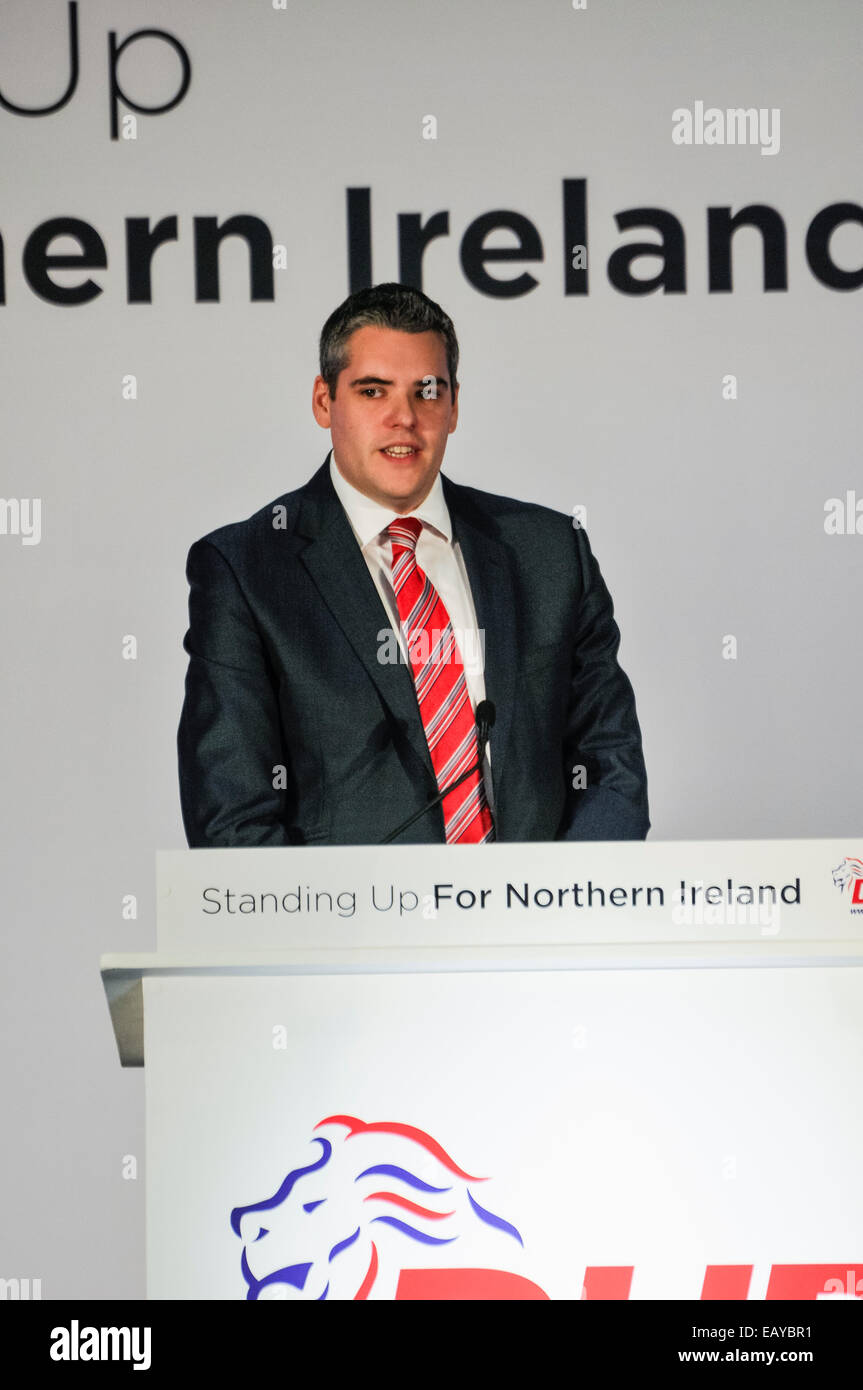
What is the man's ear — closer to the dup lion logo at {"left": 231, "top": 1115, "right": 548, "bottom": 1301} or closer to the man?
the man

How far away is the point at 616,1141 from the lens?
1.85m

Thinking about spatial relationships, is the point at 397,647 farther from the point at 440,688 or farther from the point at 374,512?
the point at 374,512

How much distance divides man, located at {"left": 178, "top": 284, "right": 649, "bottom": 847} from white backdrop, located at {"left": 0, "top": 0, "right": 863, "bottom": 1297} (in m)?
0.10

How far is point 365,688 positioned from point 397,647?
0.40 feet

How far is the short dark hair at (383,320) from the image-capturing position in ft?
11.3

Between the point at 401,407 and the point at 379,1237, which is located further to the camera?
the point at 401,407

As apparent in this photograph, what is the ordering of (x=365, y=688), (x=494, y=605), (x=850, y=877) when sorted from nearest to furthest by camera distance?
(x=850, y=877)
(x=365, y=688)
(x=494, y=605)

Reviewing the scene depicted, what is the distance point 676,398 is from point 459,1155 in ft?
7.40

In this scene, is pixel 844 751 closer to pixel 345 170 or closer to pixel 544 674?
pixel 544 674

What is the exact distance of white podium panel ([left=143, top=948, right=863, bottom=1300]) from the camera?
5.97ft

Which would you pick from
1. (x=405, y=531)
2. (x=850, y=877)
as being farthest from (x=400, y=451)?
(x=850, y=877)

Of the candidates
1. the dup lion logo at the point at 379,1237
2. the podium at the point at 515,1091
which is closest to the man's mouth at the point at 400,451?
the podium at the point at 515,1091

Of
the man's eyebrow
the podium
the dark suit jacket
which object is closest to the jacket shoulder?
the dark suit jacket

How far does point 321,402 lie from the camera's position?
353cm
